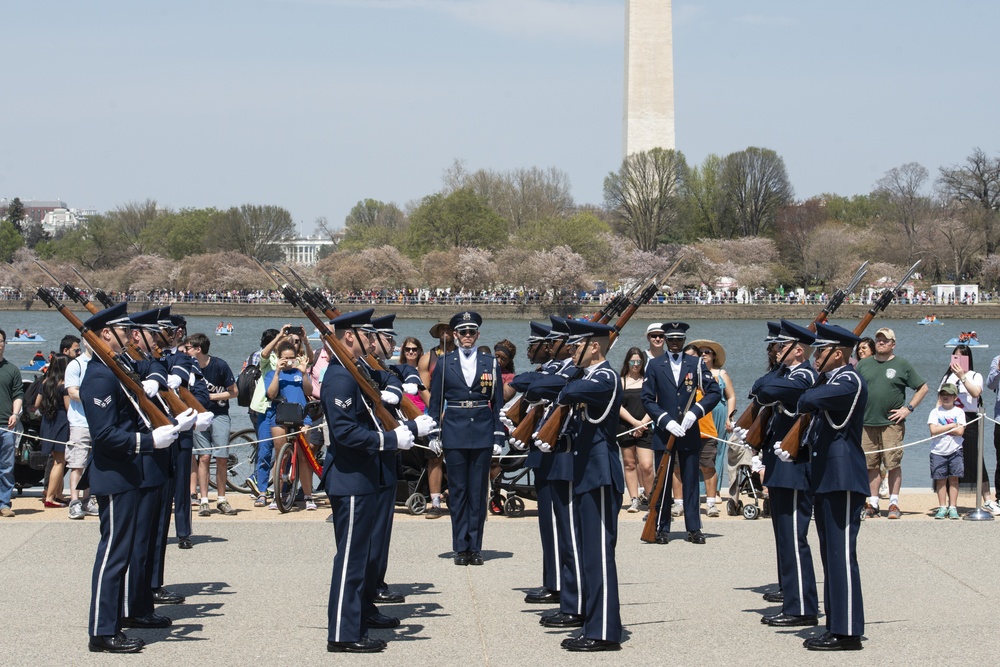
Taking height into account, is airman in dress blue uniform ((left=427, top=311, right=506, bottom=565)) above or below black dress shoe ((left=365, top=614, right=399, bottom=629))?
above

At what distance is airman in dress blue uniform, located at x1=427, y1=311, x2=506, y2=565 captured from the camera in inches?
428

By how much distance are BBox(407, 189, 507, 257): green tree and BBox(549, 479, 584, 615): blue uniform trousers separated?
92.2 metres

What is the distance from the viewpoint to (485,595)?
9359 millimetres

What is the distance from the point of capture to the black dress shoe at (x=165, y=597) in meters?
9.01

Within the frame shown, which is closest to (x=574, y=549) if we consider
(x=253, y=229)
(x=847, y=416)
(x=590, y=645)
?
(x=590, y=645)

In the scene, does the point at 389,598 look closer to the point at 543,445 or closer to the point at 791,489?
the point at 543,445

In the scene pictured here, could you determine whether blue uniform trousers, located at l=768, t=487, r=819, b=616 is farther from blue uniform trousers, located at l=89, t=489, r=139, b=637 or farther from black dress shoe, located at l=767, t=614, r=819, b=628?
blue uniform trousers, located at l=89, t=489, r=139, b=637

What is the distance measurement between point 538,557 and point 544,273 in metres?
82.4

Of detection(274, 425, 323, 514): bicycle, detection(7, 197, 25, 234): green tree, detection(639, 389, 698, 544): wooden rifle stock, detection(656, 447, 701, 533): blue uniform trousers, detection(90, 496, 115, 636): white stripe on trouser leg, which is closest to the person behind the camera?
detection(90, 496, 115, 636): white stripe on trouser leg

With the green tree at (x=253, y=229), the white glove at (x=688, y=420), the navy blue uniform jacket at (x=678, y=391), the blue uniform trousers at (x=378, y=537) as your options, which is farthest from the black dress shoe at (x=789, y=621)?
the green tree at (x=253, y=229)

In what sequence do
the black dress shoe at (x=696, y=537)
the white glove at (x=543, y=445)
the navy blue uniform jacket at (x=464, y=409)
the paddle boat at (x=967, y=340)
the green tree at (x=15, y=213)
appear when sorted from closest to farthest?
the white glove at (x=543, y=445) → the navy blue uniform jacket at (x=464, y=409) → the black dress shoe at (x=696, y=537) → the paddle boat at (x=967, y=340) → the green tree at (x=15, y=213)

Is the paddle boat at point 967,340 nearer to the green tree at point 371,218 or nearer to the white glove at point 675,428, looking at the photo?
the white glove at point 675,428

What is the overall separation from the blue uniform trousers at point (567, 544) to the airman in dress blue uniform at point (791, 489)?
125 centimetres

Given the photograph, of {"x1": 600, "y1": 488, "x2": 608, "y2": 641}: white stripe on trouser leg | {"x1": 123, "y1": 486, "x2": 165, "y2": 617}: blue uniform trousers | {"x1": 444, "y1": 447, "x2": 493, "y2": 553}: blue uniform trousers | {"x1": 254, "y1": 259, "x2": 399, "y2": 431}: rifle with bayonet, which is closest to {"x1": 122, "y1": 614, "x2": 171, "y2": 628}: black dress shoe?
{"x1": 123, "y1": 486, "x2": 165, "y2": 617}: blue uniform trousers
